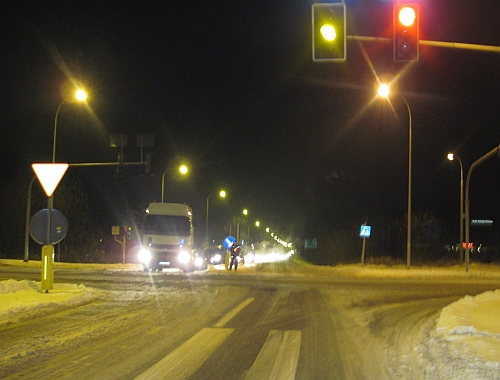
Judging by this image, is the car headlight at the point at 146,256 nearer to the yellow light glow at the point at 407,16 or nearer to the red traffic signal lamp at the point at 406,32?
the red traffic signal lamp at the point at 406,32

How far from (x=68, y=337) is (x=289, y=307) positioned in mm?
6167

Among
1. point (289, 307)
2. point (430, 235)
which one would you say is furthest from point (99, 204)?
point (289, 307)

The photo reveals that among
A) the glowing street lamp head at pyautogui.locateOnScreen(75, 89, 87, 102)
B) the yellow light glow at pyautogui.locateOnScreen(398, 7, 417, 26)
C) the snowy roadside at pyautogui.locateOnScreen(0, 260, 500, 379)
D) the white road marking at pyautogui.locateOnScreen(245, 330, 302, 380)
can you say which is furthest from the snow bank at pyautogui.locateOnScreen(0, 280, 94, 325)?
the yellow light glow at pyautogui.locateOnScreen(398, 7, 417, 26)

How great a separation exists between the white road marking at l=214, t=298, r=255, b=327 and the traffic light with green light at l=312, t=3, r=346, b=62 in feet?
18.6

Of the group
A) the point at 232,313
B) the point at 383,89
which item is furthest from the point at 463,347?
the point at 383,89

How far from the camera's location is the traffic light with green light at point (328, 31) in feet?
36.7

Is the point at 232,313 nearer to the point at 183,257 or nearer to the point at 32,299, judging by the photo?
the point at 32,299

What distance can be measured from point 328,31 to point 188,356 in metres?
6.65

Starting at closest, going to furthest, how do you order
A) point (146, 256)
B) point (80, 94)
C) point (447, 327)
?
point (447, 327)
point (80, 94)
point (146, 256)

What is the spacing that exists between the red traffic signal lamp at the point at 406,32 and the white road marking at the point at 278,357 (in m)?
5.88

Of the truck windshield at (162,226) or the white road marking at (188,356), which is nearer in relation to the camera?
the white road marking at (188,356)

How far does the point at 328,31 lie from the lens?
442 inches

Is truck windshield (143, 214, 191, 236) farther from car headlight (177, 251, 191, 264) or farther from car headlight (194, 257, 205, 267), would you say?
car headlight (194, 257, 205, 267)

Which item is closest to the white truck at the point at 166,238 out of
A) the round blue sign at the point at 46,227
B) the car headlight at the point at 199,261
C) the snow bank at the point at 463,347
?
the car headlight at the point at 199,261
